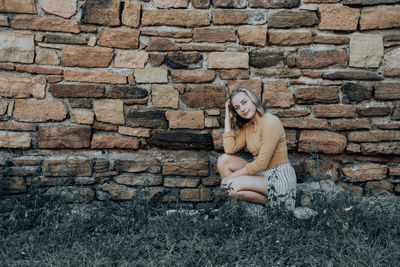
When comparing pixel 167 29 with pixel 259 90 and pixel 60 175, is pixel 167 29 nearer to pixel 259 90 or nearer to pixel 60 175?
pixel 259 90

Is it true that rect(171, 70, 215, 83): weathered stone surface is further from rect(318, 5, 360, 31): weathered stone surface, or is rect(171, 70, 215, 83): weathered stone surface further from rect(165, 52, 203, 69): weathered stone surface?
rect(318, 5, 360, 31): weathered stone surface

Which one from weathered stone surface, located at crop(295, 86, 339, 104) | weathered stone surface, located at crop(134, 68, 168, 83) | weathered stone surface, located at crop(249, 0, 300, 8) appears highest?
weathered stone surface, located at crop(249, 0, 300, 8)

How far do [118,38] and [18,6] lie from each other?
98cm

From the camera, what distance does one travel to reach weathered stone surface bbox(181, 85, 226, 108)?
3.36m

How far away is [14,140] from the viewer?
3.29m

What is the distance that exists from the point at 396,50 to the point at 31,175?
3.78 m

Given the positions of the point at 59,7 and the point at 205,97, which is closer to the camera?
the point at 59,7

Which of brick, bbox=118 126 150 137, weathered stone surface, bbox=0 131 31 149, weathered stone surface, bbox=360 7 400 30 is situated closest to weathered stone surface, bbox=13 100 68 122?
weathered stone surface, bbox=0 131 31 149

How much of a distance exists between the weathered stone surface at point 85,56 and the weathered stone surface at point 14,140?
81 cm

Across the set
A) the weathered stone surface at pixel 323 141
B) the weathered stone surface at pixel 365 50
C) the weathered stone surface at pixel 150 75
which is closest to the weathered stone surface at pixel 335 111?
the weathered stone surface at pixel 323 141

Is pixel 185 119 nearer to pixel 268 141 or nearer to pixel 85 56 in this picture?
pixel 268 141

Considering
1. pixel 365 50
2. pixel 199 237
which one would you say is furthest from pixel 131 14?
pixel 365 50

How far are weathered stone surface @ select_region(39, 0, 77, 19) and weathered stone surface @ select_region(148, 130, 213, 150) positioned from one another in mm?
1417

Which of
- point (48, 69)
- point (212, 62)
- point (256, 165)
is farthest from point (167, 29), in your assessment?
point (256, 165)
